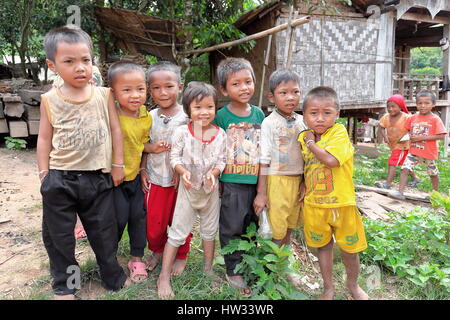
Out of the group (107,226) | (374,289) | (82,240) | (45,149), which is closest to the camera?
(45,149)

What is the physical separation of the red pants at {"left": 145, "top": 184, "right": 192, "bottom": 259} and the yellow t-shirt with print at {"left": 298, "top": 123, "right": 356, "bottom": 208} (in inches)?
39.9

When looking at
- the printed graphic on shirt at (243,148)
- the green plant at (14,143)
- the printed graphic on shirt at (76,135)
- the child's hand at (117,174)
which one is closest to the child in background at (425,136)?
the printed graphic on shirt at (243,148)

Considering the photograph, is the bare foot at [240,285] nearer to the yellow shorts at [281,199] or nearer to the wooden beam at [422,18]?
the yellow shorts at [281,199]

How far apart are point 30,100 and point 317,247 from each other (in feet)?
20.0

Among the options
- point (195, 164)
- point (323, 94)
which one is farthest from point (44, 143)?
point (323, 94)

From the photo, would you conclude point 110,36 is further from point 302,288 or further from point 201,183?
point 302,288

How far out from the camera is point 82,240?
3006mm

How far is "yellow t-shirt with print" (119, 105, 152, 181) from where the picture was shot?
2232 millimetres

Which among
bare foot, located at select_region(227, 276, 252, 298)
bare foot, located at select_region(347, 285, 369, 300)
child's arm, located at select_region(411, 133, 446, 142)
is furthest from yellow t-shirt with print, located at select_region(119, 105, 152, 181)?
child's arm, located at select_region(411, 133, 446, 142)

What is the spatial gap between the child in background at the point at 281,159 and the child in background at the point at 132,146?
861 millimetres

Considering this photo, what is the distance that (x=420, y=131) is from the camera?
214 inches

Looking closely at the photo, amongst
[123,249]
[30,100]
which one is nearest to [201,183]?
[123,249]

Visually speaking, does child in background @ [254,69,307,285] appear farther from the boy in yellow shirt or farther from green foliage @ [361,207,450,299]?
green foliage @ [361,207,450,299]

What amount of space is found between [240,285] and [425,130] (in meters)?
4.72
